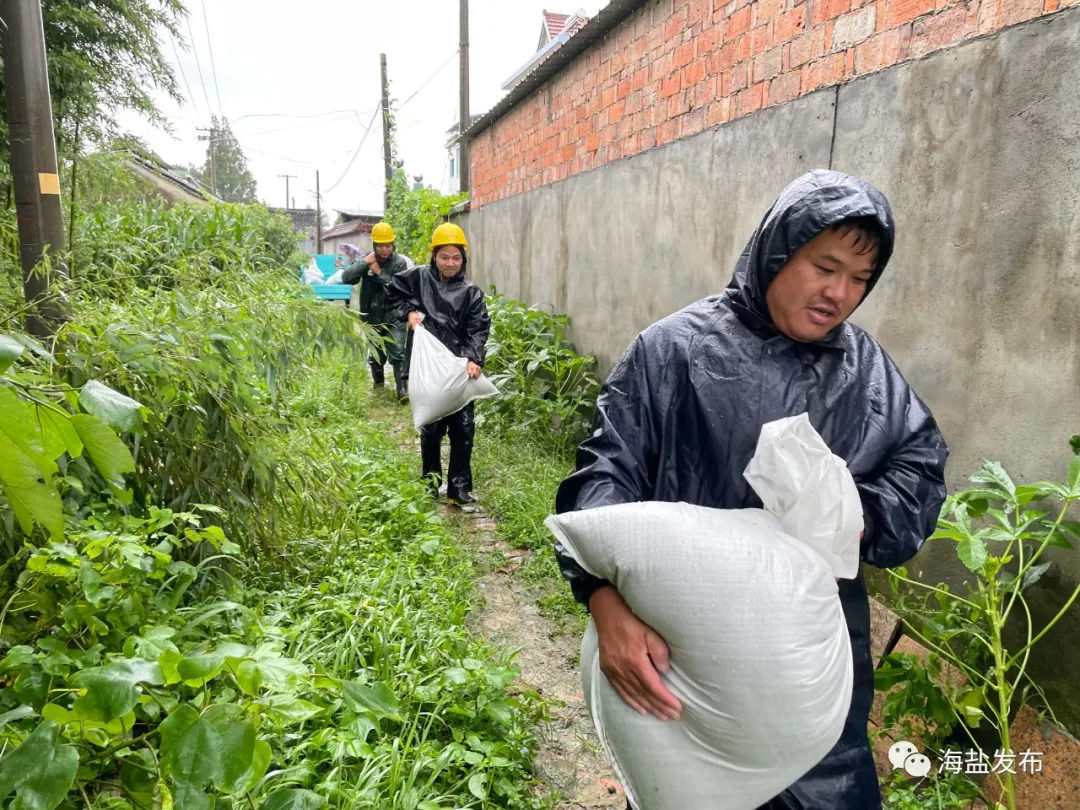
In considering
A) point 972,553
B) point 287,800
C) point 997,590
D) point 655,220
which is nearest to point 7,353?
point 287,800

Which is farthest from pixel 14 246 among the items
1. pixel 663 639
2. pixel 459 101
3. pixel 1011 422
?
pixel 459 101

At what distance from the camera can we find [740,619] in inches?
36.7

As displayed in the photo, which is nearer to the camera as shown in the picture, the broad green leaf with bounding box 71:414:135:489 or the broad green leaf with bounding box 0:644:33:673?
the broad green leaf with bounding box 71:414:135:489

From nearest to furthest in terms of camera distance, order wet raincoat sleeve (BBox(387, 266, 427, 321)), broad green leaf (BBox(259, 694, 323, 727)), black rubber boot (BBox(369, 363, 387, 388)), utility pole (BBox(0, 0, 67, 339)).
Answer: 1. broad green leaf (BBox(259, 694, 323, 727))
2. utility pole (BBox(0, 0, 67, 339))
3. wet raincoat sleeve (BBox(387, 266, 427, 321))
4. black rubber boot (BBox(369, 363, 387, 388))

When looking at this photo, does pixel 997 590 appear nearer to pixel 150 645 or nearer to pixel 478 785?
pixel 478 785

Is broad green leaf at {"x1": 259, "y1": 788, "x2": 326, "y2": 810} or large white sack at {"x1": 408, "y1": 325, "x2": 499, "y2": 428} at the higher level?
large white sack at {"x1": 408, "y1": 325, "x2": 499, "y2": 428}

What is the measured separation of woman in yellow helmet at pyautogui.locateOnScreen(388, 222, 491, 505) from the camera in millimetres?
3861

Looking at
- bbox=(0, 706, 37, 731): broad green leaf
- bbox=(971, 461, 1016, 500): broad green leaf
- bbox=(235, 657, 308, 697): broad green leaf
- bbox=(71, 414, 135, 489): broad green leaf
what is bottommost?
bbox=(0, 706, 37, 731): broad green leaf

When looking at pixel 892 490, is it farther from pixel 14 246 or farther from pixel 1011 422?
pixel 14 246

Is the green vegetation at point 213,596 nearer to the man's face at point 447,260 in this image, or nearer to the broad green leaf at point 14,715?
the broad green leaf at point 14,715

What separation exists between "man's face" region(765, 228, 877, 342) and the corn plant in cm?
83

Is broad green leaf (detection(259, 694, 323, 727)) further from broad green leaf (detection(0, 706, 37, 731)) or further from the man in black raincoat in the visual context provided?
the man in black raincoat

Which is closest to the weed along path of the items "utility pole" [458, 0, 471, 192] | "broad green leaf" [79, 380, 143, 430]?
"broad green leaf" [79, 380, 143, 430]

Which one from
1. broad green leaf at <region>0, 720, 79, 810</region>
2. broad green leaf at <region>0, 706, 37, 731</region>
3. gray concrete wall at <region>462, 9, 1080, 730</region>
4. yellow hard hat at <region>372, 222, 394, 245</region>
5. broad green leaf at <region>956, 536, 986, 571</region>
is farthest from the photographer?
yellow hard hat at <region>372, 222, 394, 245</region>
